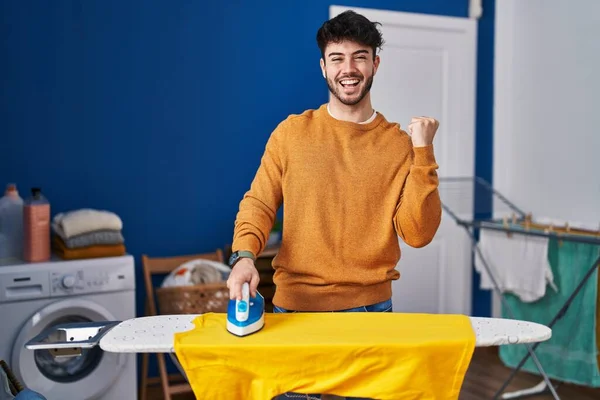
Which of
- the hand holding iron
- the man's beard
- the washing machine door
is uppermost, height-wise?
the man's beard

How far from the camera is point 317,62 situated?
3932mm

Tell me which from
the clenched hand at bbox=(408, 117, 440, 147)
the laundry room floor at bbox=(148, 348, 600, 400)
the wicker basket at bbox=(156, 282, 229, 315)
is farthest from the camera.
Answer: the laundry room floor at bbox=(148, 348, 600, 400)

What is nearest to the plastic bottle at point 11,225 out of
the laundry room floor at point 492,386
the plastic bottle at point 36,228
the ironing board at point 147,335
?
the plastic bottle at point 36,228

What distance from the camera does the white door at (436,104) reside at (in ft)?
13.3

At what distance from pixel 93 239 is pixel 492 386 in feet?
6.99

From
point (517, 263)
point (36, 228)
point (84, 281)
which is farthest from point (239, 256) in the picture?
point (517, 263)

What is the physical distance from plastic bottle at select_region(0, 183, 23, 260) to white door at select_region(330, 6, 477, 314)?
1984 mm

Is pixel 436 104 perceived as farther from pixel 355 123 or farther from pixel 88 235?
pixel 355 123

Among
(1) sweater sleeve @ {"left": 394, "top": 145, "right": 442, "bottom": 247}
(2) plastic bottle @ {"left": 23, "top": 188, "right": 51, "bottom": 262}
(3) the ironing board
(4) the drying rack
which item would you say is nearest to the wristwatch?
(3) the ironing board

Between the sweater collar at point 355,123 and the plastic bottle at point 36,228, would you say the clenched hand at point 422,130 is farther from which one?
the plastic bottle at point 36,228

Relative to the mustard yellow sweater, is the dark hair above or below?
above

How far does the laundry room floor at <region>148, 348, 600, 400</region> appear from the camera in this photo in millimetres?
3496

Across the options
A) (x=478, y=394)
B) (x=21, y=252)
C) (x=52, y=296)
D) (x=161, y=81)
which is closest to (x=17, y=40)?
(x=161, y=81)

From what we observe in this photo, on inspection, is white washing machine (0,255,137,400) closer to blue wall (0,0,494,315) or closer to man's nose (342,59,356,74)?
blue wall (0,0,494,315)
